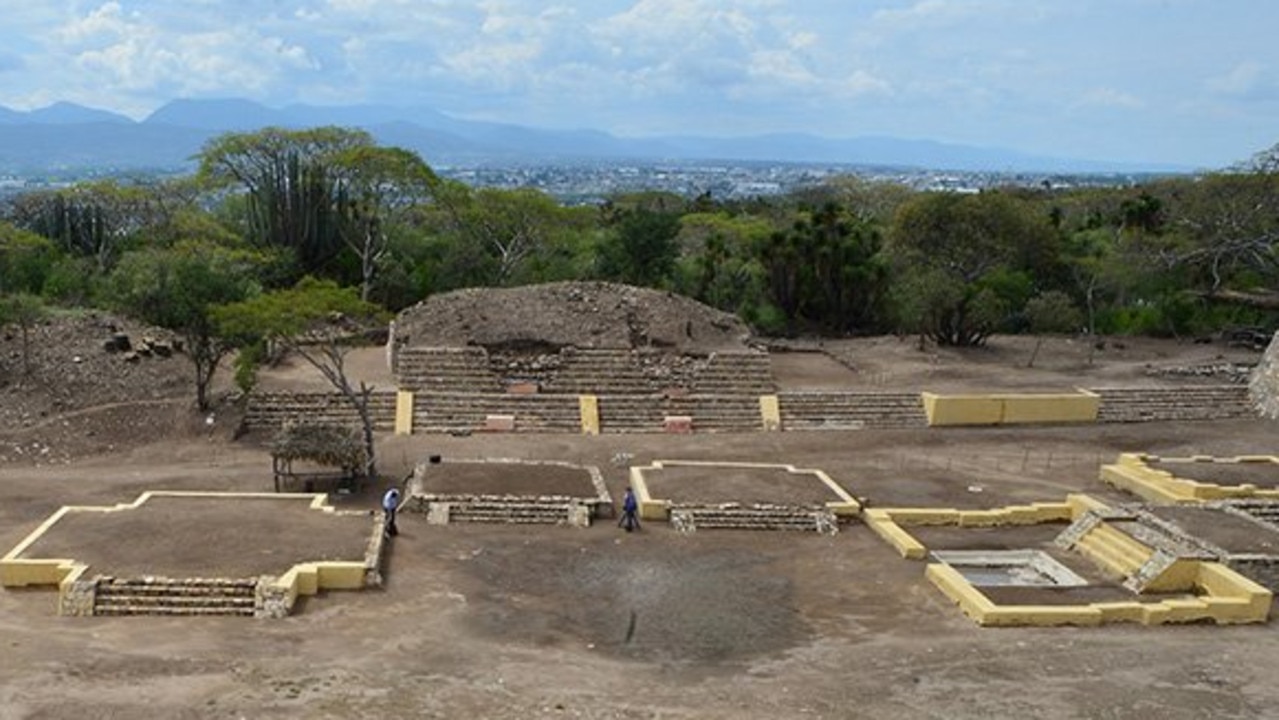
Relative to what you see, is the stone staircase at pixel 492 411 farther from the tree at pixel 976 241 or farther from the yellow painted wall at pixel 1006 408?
the tree at pixel 976 241

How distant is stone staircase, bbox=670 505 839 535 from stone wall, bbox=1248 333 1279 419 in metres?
18.4

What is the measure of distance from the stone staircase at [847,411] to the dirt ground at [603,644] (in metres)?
6.01

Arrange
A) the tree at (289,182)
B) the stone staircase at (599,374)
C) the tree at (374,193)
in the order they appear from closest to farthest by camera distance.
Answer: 1. the stone staircase at (599,374)
2. the tree at (374,193)
3. the tree at (289,182)

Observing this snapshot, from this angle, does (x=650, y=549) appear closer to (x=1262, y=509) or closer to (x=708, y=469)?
(x=708, y=469)

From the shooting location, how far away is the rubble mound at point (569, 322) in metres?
31.2

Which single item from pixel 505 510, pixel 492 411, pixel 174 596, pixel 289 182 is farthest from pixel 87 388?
pixel 289 182

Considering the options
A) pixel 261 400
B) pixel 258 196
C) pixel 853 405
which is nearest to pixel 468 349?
pixel 261 400

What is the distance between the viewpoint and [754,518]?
21281 mm

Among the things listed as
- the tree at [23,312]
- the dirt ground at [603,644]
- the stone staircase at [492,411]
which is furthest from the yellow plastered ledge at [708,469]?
the tree at [23,312]

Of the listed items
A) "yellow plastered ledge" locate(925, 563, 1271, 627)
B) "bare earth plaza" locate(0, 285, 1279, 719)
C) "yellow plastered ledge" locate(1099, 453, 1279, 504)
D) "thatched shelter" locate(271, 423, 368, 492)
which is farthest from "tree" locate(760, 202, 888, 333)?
"yellow plastered ledge" locate(925, 563, 1271, 627)

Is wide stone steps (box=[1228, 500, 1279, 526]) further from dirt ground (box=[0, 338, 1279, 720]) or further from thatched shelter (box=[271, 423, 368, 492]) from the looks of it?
thatched shelter (box=[271, 423, 368, 492])

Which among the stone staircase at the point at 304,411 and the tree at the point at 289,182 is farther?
the tree at the point at 289,182

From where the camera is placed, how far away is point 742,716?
42.3ft

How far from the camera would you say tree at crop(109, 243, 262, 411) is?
26.5m
